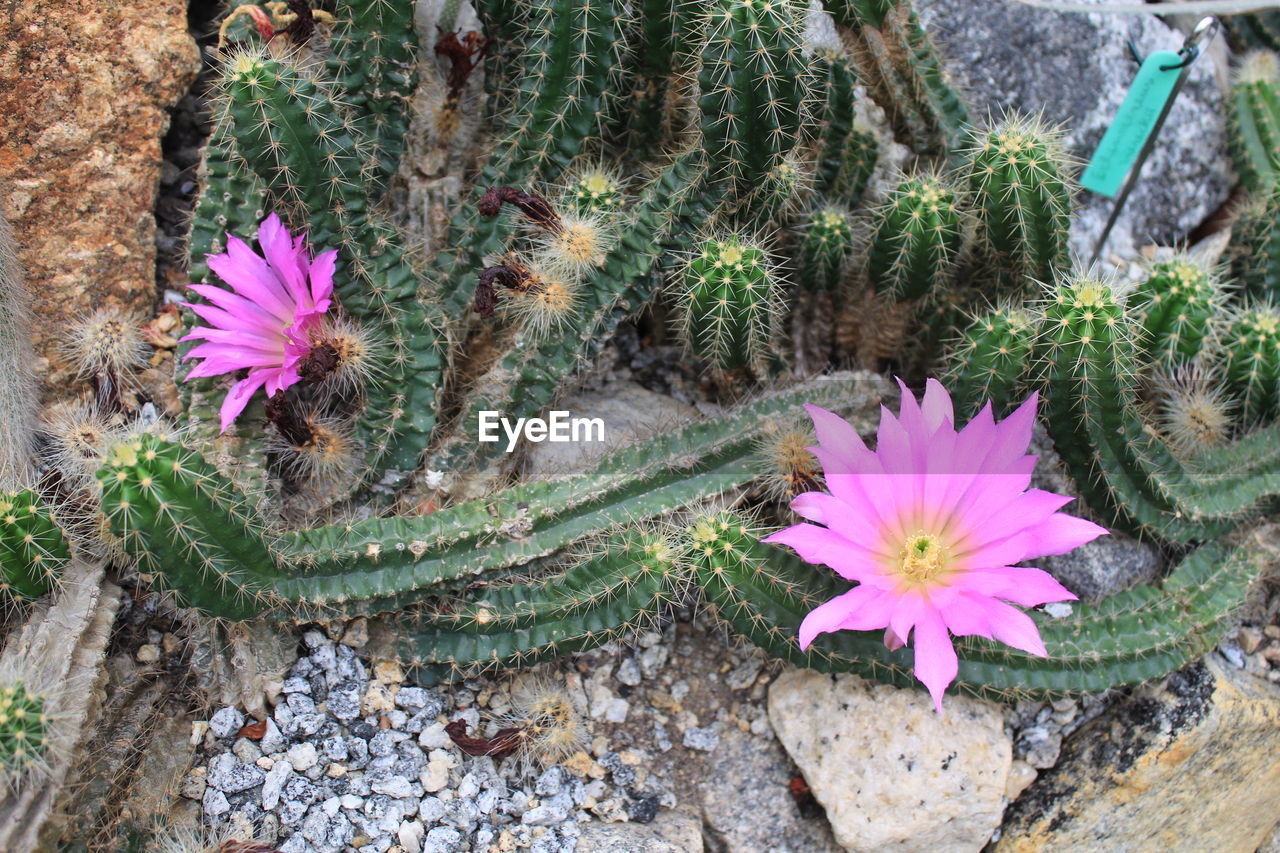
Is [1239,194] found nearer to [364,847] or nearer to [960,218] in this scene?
[960,218]

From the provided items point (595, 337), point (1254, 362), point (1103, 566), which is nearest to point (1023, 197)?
point (1254, 362)

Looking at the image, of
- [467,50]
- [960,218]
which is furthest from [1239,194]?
[467,50]

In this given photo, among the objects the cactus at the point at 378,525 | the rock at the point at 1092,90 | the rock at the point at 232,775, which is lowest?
the rock at the point at 232,775

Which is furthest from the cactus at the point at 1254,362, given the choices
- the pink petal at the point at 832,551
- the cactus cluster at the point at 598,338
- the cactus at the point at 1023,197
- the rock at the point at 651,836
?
Result: the rock at the point at 651,836

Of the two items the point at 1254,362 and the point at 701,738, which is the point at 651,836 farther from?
the point at 1254,362

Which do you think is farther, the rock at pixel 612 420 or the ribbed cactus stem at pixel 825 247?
the ribbed cactus stem at pixel 825 247

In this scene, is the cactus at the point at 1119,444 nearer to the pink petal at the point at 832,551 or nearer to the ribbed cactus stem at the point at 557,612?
the pink petal at the point at 832,551

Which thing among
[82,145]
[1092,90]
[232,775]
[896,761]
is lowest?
[232,775]
